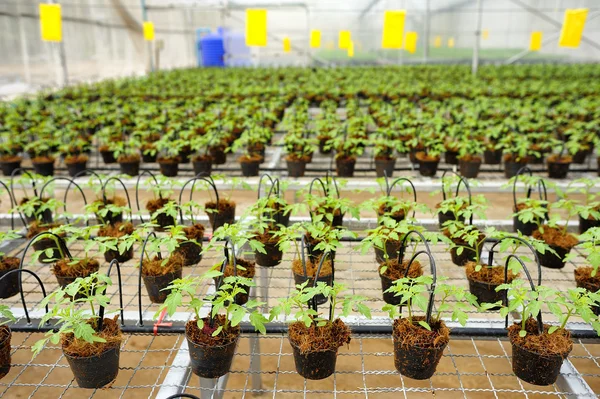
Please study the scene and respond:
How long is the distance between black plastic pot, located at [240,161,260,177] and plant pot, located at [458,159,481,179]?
2.05m

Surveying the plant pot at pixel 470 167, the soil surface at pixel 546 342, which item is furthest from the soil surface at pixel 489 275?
the plant pot at pixel 470 167

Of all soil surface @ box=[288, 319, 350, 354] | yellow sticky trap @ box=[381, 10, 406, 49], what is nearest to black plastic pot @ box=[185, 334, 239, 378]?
soil surface @ box=[288, 319, 350, 354]

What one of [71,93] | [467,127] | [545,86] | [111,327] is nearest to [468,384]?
[111,327]

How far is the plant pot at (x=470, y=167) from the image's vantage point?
447 cm

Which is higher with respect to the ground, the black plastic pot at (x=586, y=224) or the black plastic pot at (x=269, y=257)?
the black plastic pot at (x=586, y=224)

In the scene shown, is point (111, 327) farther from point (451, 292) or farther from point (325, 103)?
point (325, 103)

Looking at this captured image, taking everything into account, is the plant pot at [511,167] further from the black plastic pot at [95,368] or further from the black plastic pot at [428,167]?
the black plastic pot at [95,368]

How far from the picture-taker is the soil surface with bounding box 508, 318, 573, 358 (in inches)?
67.3

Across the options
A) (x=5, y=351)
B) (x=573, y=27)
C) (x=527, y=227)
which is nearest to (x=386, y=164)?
(x=527, y=227)

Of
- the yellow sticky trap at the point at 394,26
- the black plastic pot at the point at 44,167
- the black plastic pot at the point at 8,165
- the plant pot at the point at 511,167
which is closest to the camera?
the plant pot at the point at 511,167

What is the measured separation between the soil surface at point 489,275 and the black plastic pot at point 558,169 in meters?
2.55

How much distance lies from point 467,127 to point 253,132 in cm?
245

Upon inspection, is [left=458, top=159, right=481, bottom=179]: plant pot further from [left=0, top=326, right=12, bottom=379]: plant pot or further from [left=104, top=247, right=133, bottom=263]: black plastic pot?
[left=0, top=326, right=12, bottom=379]: plant pot

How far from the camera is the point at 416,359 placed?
70.3 inches
